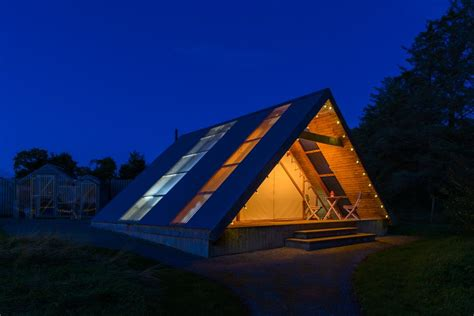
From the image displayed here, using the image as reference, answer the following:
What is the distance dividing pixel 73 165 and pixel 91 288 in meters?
31.4

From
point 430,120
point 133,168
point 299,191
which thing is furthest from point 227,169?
point 133,168

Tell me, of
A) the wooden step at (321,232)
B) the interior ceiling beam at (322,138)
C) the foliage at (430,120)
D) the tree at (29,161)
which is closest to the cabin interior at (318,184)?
the interior ceiling beam at (322,138)

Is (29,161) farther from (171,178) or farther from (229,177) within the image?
(229,177)

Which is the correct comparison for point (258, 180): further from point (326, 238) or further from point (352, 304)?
point (352, 304)

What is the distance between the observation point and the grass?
3271mm

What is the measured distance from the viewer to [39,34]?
50.5 meters

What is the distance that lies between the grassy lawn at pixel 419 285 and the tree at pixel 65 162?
30.6 meters

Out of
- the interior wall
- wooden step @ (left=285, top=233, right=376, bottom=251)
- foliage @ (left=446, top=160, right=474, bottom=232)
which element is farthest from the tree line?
foliage @ (left=446, top=160, right=474, bottom=232)

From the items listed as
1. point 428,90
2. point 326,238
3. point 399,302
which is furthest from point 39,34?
point 399,302

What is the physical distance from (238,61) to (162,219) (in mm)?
71952

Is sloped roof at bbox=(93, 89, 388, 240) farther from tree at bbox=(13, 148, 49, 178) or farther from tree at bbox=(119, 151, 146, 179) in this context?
tree at bbox=(13, 148, 49, 178)

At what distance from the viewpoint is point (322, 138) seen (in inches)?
340

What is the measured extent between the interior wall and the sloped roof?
1.67 metres

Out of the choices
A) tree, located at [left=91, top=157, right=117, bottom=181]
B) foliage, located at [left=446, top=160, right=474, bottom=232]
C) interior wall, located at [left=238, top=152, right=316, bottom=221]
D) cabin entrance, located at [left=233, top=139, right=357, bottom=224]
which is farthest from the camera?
tree, located at [left=91, top=157, right=117, bottom=181]
